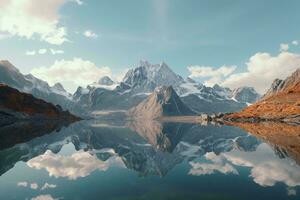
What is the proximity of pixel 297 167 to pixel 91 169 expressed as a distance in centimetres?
3184

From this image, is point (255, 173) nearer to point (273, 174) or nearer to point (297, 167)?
point (273, 174)

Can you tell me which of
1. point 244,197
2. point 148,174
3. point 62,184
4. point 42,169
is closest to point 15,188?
point 62,184

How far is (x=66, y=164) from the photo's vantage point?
183 ft

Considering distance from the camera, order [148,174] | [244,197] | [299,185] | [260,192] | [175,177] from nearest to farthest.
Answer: [244,197]
[260,192]
[299,185]
[175,177]
[148,174]

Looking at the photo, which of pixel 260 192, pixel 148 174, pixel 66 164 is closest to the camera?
pixel 260 192

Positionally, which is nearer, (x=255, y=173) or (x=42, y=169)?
(x=255, y=173)

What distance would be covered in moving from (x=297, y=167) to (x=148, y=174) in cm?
2247

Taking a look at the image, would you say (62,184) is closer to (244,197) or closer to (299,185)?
(244,197)

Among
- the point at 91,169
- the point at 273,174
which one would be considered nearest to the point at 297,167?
the point at 273,174

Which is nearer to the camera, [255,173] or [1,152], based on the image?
[255,173]

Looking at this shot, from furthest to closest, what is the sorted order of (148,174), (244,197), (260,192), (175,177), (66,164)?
(66,164) → (148,174) → (175,177) → (260,192) → (244,197)

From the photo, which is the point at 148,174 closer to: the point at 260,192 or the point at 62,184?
the point at 62,184

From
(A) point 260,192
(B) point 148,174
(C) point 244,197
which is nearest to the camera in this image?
(C) point 244,197

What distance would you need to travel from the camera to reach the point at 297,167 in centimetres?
4644
